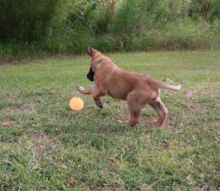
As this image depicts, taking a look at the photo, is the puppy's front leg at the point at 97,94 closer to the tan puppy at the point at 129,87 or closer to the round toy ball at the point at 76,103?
the tan puppy at the point at 129,87

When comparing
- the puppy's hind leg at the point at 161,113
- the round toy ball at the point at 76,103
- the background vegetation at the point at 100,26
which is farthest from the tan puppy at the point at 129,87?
the background vegetation at the point at 100,26

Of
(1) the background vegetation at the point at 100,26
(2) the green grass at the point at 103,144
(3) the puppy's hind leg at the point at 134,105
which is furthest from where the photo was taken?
(1) the background vegetation at the point at 100,26

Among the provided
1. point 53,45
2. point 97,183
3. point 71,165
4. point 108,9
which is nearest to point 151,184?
point 97,183

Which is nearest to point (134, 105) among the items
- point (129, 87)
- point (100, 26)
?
point (129, 87)

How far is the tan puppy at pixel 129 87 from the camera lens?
523cm

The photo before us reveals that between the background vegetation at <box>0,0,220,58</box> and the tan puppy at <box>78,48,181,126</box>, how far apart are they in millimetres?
7204

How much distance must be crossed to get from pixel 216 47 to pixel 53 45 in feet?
18.4

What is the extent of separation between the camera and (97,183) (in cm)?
398

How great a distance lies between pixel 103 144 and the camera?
4.74m

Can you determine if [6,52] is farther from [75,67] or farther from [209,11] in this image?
[209,11]

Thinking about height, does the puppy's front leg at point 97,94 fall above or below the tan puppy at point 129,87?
below

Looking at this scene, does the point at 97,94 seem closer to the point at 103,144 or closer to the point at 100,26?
the point at 103,144

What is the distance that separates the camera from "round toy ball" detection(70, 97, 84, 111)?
6.34m

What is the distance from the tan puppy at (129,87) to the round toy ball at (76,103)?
0.37m
